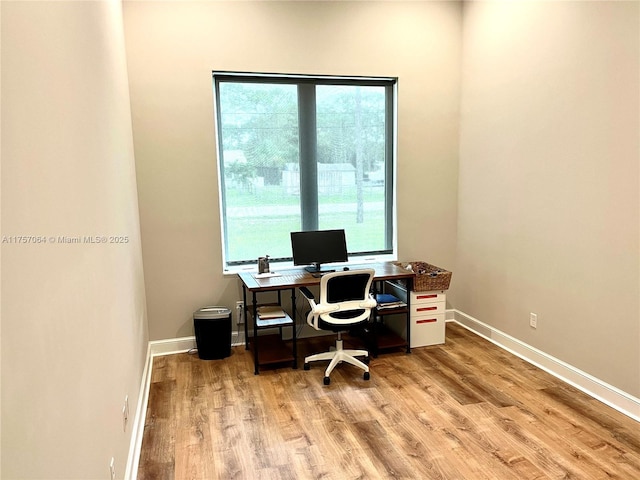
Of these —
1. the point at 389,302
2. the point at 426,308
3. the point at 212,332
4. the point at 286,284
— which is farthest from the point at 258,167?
the point at 426,308

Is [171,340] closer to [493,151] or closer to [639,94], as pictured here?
[493,151]

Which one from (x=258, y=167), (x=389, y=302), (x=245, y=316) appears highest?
(x=258, y=167)

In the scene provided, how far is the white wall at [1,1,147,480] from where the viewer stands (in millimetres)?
982

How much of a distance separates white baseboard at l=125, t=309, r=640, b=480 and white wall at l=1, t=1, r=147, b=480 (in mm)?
421

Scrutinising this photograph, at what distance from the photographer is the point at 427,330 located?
423cm

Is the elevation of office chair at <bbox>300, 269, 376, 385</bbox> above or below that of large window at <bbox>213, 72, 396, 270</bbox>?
below

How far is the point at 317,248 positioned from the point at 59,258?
2941 mm

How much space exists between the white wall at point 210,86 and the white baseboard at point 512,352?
0.52 ft

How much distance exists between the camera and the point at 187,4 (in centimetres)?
389

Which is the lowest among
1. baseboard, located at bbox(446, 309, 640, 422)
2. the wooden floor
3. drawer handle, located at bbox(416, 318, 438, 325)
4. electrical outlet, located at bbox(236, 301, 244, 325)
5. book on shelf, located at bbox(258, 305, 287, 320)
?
the wooden floor

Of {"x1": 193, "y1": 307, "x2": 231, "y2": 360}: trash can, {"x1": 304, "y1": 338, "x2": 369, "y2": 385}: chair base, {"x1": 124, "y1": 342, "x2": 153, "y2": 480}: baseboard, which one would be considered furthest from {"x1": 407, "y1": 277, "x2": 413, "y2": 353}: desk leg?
{"x1": 124, "y1": 342, "x2": 153, "y2": 480}: baseboard

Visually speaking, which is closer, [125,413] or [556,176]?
[125,413]

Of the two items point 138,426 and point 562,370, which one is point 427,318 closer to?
point 562,370

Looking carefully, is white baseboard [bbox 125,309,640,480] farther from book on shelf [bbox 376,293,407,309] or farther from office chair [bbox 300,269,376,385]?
office chair [bbox 300,269,376,385]
